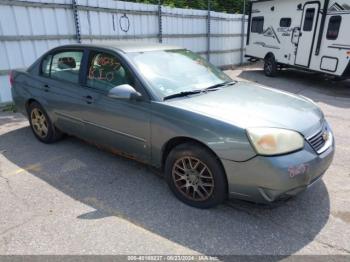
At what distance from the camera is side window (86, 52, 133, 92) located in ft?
11.9

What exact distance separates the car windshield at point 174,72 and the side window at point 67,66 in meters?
0.96

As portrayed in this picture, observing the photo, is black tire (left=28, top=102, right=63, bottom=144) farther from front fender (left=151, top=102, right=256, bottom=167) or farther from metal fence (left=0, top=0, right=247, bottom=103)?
metal fence (left=0, top=0, right=247, bottom=103)

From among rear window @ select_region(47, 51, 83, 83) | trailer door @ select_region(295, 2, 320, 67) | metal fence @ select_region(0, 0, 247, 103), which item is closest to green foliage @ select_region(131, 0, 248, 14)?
metal fence @ select_region(0, 0, 247, 103)

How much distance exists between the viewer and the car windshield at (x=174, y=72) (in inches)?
136

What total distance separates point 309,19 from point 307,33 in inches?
17.4

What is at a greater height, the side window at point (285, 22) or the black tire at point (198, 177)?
the side window at point (285, 22)

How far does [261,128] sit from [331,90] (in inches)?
325

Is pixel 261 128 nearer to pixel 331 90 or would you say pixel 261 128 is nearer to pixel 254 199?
pixel 254 199

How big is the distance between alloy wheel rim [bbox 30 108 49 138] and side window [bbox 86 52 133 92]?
4.63 ft

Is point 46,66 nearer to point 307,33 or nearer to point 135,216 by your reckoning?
point 135,216

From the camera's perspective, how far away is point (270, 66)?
12.5 metres

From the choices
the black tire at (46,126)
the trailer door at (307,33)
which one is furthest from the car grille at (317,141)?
the trailer door at (307,33)

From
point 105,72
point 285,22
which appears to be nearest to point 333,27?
point 285,22

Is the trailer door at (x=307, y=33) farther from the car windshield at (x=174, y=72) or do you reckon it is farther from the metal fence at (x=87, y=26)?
the car windshield at (x=174, y=72)
